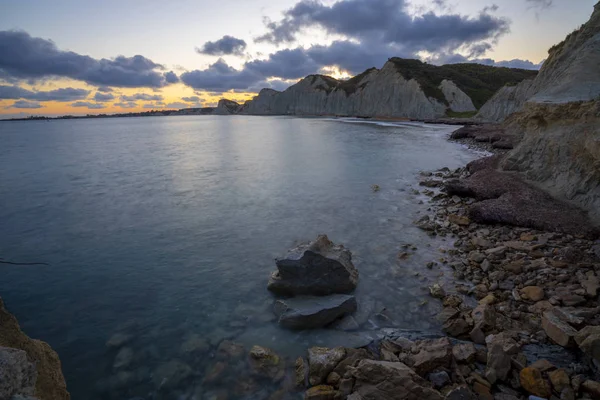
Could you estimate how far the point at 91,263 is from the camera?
373 inches

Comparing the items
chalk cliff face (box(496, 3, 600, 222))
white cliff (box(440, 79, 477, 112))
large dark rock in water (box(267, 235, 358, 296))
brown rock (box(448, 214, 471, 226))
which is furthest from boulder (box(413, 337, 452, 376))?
white cliff (box(440, 79, 477, 112))

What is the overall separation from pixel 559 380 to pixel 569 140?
11.3m

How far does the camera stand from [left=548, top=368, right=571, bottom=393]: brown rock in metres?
4.36

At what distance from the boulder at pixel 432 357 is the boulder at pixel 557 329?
1.75m

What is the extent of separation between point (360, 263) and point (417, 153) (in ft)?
78.5

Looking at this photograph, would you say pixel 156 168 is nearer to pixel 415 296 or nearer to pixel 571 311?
pixel 415 296

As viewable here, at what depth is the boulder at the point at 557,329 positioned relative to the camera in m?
5.07

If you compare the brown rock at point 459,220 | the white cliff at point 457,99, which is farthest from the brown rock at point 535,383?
the white cliff at point 457,99

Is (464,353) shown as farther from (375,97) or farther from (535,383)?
(375,97)

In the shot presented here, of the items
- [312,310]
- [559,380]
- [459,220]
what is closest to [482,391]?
[559,380]

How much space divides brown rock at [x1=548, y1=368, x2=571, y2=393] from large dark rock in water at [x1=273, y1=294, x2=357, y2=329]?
332 centimetres

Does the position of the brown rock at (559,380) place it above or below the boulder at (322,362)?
above

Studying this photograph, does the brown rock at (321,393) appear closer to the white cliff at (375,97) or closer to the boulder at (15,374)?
the boulder at (15,374)

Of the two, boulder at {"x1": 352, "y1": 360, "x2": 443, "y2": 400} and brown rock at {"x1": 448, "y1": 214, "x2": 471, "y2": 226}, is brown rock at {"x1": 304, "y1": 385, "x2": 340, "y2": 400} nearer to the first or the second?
boulder at {"x1": 352, "y1": 360, "x2": 443, "y2": 400}
